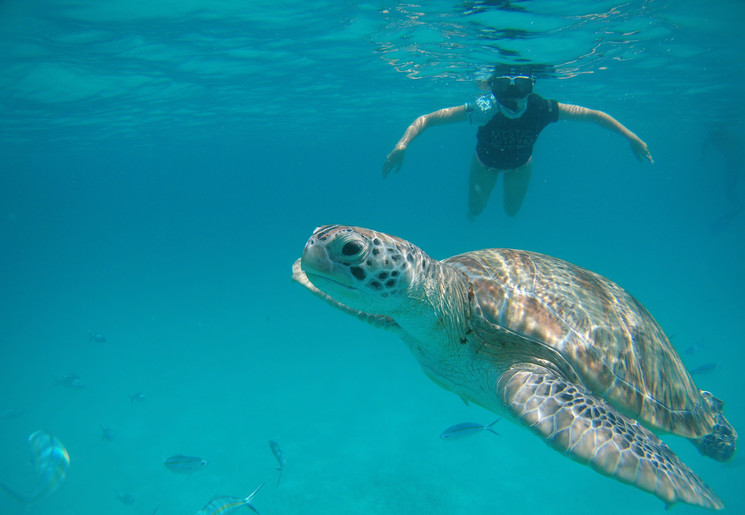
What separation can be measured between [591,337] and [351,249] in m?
2.02

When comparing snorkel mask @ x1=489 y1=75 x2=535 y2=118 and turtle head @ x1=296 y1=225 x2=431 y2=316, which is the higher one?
snorkel mask @ x1=489 y1=75 x2=535 y2=118

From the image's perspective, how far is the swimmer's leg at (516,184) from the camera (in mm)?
7574

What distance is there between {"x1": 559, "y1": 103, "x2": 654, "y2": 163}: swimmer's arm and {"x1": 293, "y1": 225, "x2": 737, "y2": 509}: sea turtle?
10.6ft

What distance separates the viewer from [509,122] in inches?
265

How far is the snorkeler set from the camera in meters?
6.18

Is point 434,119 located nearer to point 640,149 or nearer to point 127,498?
point 640,149

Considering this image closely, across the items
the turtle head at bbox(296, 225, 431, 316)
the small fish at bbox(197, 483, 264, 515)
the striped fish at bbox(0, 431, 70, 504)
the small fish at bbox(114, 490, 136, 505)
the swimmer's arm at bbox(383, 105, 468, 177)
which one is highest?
the swimmer's arm at bbox(383, 105, 468, 177)

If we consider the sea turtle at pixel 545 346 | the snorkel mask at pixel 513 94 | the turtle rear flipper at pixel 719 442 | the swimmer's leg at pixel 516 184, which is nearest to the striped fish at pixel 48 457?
the sea turtle at pixel 545 346

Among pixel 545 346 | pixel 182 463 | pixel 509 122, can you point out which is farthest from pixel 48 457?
pixel 509 122

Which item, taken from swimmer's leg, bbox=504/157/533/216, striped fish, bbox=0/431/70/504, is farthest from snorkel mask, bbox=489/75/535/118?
striped fish, bbox=0/431/70/504

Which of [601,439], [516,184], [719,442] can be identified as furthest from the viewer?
[516,184]

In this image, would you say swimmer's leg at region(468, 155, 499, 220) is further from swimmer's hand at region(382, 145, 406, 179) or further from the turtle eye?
the turtle eye

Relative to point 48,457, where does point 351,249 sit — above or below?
above

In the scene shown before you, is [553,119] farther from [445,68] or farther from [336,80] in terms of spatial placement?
[336,80]
